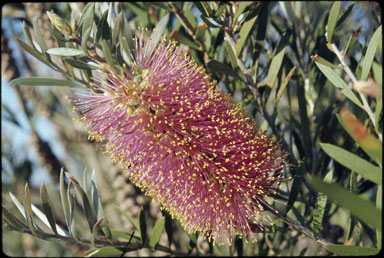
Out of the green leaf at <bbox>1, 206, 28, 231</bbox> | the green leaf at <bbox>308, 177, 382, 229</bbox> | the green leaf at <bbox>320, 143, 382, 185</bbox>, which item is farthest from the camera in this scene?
the green leaf at <bbox>1, 206, 28, 231</bbox>

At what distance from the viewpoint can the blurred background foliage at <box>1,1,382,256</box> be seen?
74 cm

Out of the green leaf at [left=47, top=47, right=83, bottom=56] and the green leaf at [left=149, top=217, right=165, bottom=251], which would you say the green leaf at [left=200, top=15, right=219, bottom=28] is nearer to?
the green leaf at [left=47, top=47, right=83, bottom=56]

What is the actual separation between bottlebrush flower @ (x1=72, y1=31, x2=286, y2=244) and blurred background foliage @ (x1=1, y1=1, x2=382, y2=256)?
0.21 ft

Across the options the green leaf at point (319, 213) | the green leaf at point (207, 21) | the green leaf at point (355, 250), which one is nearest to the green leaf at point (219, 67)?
the green leaf at point (207, 21)

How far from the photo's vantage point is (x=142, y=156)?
965 mm

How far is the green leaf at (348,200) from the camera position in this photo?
389 millimetres

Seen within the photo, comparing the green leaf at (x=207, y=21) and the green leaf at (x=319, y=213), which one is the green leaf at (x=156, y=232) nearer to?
the green leaf at (x=319, y=213)

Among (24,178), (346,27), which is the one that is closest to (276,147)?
(346,27)

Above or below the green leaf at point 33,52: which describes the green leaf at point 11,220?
below

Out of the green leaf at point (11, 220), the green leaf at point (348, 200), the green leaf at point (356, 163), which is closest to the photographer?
the green leaf at point (348, 200)

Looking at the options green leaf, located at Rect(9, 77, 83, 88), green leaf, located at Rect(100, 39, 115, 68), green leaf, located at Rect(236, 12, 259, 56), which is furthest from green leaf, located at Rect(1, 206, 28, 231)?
green leaf, located at Rect(236, 12, 259, 56)

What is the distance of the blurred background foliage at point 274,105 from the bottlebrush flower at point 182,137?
0.21 ft

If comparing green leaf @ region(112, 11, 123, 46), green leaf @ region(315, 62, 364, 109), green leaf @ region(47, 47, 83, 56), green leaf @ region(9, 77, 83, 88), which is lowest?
green leaf @ region(315, 62, 364, 109)

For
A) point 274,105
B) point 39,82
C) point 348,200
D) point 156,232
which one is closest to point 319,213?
point 274,105
